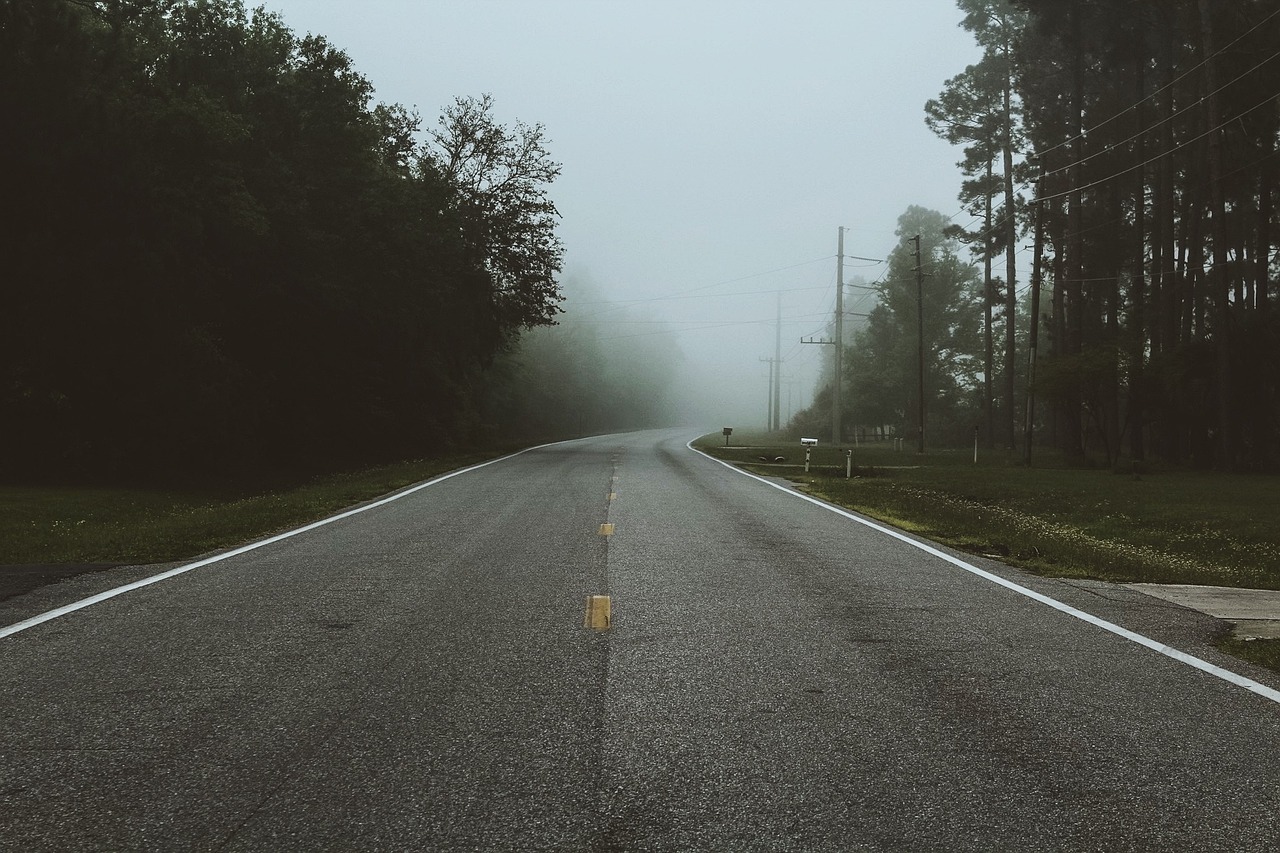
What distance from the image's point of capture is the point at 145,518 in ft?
55.7

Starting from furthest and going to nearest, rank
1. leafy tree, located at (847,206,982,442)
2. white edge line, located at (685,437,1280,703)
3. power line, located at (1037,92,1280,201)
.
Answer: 1. leafy tree, located at (847,206,982,442)
2. power line, located at (1037,92,1280,201)
3. white edge line, located at (685,437,1280,703)

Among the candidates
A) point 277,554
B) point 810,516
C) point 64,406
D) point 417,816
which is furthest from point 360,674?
point 64,406

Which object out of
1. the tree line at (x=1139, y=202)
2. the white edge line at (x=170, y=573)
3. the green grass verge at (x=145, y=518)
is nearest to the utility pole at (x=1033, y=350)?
the tree line at (x=1139, y=202)

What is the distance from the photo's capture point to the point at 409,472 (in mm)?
27734

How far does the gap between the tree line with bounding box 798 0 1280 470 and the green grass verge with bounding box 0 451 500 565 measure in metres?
24.9

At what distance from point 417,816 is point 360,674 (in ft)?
7.62

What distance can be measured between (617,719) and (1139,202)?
4209cm

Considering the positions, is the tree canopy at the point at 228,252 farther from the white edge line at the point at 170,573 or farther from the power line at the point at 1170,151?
the power line at the point at 1170,151

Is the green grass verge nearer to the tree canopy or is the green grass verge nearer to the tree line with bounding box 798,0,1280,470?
the tree canopy

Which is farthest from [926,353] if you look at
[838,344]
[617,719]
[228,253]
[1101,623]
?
[617,719]

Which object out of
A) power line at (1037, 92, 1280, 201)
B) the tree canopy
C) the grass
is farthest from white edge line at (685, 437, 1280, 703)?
power line at (1037, 92, 1280, 201)

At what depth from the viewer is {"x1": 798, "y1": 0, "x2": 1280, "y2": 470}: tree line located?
34625 mm

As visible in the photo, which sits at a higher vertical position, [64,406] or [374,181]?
[374,181]

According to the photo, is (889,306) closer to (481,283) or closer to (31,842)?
(481,283)
